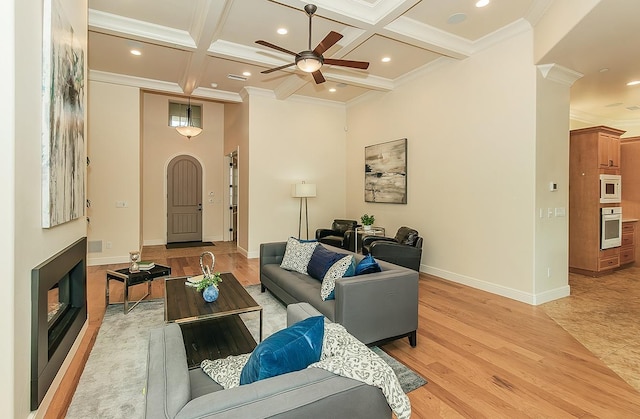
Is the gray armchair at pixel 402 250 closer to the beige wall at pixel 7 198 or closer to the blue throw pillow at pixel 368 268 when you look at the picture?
the blue throw pillow at pixel 368 268

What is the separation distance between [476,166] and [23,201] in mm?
4865

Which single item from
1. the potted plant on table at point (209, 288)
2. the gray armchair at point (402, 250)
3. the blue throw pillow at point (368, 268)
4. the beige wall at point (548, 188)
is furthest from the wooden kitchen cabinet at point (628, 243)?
the potted plant on table at point (209, 288)

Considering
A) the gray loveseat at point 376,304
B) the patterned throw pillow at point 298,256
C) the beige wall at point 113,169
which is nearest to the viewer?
the gray loveseat at point 376,304

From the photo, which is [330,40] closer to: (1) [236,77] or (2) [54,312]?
(1) [236,77]

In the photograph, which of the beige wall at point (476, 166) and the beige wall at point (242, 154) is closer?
the beige wall at point (476, 166)

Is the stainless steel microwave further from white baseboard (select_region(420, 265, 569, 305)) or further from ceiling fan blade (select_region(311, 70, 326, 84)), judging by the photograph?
ceiling fan blade (select_region(311, 70, 326, 84))

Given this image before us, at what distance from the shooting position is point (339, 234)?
683 centimetres

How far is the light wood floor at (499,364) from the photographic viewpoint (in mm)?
2092

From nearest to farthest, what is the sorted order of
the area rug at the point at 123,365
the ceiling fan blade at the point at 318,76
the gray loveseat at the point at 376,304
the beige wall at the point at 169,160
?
1. the area rug at the point at 123,365
2. the gray loveseat at the point at 376,304
3. the ceiling fan blade at the point at 318,76
4. the beige wall at the point at 169,160

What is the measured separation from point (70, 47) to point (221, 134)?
681 centimetres

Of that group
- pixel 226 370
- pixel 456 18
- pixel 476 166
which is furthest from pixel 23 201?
pixel 476 166

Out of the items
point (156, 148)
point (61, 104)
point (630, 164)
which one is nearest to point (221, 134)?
point (156, 148)

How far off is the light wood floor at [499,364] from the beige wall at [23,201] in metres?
0.61

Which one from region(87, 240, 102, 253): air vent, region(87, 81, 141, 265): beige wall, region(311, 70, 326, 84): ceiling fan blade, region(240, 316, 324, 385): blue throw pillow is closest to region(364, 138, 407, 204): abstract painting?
A: region(311, 70, 326, 84): ceiling fan blade
